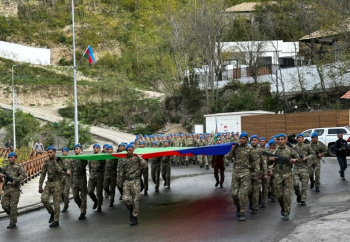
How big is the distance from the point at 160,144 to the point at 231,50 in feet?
106

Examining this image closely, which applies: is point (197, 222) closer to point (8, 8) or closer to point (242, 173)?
point (242, 173)

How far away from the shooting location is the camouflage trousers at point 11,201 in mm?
13367

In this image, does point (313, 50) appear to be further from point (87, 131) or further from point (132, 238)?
point (132, 238)

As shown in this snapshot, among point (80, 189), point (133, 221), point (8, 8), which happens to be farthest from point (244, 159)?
point (8, 8)

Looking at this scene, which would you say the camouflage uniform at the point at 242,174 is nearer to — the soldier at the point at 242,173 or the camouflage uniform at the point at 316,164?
the soldier at the point at 242,173

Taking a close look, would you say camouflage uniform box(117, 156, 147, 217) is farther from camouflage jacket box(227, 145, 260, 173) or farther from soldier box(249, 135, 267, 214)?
soldier box(249, 135, 267, 214)

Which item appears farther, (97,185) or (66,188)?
(66,188)

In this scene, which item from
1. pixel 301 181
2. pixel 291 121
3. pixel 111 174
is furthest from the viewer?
pixel 291 121

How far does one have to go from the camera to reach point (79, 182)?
48.1 ft

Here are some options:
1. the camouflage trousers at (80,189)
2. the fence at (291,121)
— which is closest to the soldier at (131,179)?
the camouflage trousers at (80,189)

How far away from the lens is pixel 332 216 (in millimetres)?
12289

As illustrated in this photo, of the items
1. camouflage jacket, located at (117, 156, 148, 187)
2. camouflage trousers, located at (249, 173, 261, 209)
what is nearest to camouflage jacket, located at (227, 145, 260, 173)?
camouflage trousers, located at (249, 173, 261, 209)

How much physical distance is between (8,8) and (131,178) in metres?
77.7

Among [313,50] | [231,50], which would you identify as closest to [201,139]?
[313,50]
